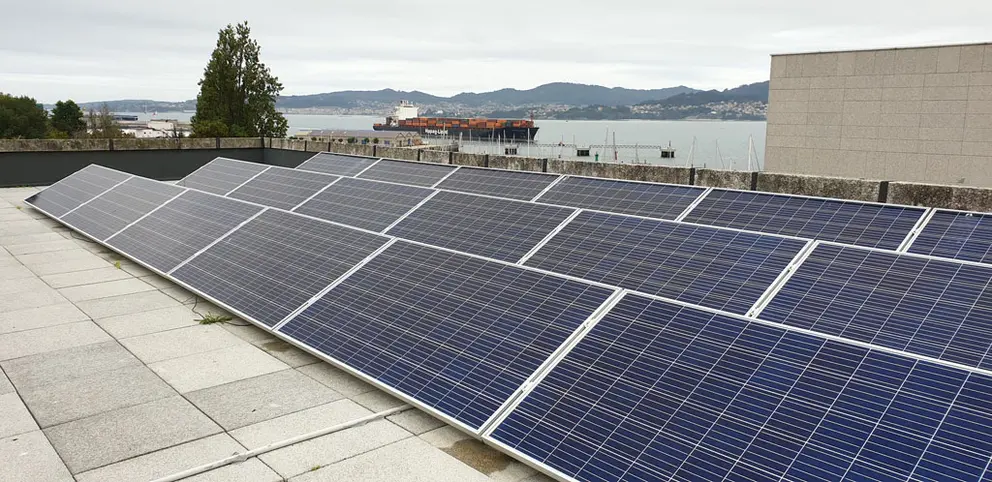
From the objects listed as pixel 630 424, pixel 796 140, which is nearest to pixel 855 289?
pixel 630 424

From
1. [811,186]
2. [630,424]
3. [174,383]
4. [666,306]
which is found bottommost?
[174,383]

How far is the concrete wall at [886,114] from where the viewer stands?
3459 centimetres

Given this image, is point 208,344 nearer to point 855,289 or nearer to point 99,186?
point 855,289

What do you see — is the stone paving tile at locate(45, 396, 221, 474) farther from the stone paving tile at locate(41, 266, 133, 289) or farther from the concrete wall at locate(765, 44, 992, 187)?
the concrete wall at locate(765, 44, 992, 187)

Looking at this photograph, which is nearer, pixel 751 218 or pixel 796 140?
pixel 751 218

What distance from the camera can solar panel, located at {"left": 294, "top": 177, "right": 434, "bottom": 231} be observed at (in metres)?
11.5

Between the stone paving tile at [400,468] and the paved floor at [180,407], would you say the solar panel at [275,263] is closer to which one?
the paved floor at [180,407]

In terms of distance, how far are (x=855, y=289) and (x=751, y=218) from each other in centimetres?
307

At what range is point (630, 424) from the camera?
5.48 metres

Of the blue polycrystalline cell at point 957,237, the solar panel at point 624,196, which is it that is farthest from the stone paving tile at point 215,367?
the blue polycrystalline cell at point 957,237

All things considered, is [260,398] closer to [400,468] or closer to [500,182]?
[400,468]

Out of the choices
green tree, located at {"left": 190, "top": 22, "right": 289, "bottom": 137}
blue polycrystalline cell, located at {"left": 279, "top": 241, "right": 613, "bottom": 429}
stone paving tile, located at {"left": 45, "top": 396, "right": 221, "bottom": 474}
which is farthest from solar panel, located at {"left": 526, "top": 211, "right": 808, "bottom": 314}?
green tree, located at {"left": 190, "top": 22, "right": 289, "bottom": 137}

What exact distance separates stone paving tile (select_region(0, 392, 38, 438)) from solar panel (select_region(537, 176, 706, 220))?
7.80m

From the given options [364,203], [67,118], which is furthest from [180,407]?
[67,118]
